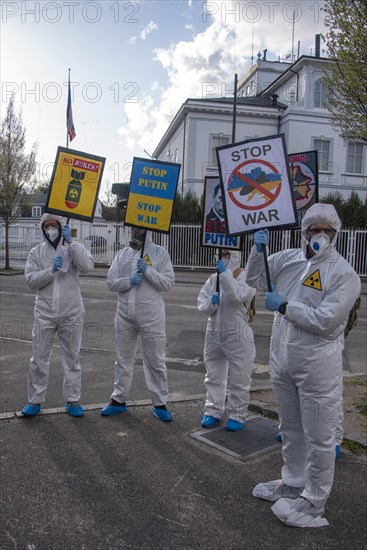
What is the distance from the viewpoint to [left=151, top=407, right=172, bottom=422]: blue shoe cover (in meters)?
4.98

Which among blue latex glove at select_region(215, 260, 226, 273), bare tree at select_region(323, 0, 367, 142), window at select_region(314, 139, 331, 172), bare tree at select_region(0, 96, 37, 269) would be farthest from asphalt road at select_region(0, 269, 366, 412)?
window at select_region(314, 139, 331, 172)

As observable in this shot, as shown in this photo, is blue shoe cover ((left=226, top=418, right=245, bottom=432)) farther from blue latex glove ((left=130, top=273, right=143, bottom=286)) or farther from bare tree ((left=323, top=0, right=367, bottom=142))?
bare tree ((left=323, top=0, right=367, bottom=142))

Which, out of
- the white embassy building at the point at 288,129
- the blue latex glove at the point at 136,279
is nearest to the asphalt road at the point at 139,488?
the blue latex glove at the point at 136,279

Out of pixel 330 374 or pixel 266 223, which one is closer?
pixel 330 374

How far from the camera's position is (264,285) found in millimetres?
3934

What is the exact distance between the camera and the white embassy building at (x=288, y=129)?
29.9 meters

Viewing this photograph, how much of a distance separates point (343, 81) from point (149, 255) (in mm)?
3841

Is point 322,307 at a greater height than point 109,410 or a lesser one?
greater

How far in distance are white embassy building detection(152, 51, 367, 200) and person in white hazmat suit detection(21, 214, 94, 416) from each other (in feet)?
82.1

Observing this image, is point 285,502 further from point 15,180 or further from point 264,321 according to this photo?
point 15,180

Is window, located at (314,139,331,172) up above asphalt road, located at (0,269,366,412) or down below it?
above

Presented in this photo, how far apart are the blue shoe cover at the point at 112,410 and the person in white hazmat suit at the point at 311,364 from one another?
2162mm

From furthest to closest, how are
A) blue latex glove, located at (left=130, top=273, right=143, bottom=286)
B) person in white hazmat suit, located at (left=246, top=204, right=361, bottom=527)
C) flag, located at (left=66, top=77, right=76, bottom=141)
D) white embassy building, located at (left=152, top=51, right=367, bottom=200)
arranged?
1. white embassy building, located at (left=152, top=51, right=367, bottom=200)
2. flag, located at (left=66, top=77, right=76, bottom=141)
3. blue latex glove, located at (left=130, top=273, right=143, bottom=286)
4. person in white hazmat suit, located at (left=246, top=204, right=361, bottom=527)

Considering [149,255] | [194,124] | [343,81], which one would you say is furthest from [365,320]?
[194,124]
